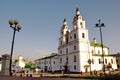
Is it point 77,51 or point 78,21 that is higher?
point 78,21

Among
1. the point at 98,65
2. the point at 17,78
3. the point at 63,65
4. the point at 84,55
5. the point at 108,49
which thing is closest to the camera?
the point at 17,78

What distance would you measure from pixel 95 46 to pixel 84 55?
15.0m

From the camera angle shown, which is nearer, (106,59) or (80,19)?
(80,19)

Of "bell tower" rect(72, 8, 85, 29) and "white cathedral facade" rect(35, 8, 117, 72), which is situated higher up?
"bell tower" rect(72, 8, 85, 29)

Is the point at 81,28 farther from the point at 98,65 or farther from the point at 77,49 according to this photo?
the point at 98,65

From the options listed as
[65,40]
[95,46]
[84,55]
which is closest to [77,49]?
[84,55]

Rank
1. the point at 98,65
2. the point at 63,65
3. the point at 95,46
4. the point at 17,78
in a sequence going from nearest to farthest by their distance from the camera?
the point at 17,78, the point at 98,65, the point at 63,65, the point at 95,46

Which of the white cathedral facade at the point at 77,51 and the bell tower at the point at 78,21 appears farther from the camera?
the bell tower at the point at 78,21

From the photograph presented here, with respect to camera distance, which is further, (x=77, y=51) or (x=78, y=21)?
(x=78, y=21)

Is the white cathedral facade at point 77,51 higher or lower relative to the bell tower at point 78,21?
lower

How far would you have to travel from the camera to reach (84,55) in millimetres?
50656

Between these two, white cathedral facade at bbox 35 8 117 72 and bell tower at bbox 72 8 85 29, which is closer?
white cathedral facade at bbox 35 8 117 72

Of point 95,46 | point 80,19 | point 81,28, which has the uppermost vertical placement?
point 80,19

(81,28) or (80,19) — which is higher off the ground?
(80,19)
